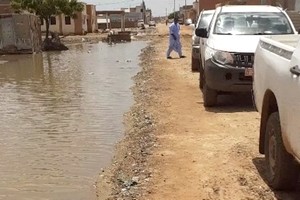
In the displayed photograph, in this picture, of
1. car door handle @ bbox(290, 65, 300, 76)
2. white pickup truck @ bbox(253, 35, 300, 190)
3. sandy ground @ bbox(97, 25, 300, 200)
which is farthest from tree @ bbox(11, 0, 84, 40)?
car door handle @ bbox(290, 65, 300, 76)

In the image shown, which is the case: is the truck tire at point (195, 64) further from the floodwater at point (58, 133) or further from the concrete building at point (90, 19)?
the concrete building at point (90, 19)

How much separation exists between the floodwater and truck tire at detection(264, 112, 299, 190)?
2087 millimetres

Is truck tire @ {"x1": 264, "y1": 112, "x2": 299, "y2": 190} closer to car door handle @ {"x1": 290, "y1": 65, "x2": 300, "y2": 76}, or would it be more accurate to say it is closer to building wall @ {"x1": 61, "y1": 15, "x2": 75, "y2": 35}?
car door handle @ {"x1": 290, "y1": 65, "x2": 300, "y2": 76}

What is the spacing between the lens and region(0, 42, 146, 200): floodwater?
20.2 ft

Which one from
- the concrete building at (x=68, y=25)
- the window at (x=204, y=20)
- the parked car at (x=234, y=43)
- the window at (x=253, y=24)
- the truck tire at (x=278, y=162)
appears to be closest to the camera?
the truck tire at (x=278, y=162)

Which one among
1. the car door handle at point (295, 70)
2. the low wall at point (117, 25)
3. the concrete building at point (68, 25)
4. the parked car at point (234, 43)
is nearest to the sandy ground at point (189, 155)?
the parked car at point (234, 43)

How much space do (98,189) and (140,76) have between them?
10.5m

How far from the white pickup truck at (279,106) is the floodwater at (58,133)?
2118 millimetres

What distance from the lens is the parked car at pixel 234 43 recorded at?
8430 mm

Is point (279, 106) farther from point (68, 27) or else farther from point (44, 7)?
point (68, 27)

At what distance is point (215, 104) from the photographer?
9.07m

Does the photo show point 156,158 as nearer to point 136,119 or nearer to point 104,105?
point 136,119

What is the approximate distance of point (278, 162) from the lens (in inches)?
177

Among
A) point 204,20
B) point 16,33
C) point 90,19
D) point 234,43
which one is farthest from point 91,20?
point 234,43
